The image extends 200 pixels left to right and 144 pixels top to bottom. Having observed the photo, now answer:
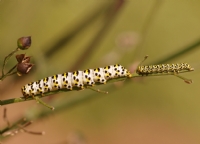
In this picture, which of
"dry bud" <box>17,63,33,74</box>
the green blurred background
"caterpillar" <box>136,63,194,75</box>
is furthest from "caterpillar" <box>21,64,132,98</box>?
the green blurred background

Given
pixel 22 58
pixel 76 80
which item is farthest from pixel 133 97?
pixel 22 58

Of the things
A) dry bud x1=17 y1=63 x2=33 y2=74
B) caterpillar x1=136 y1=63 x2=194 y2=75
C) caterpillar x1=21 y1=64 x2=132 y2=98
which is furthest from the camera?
caterpillar x1=21 y1=64 x2=132 y2=98

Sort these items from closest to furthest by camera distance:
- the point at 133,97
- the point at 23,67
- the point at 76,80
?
the point at 23,67 → the point at 76,80 → the point at 133,97

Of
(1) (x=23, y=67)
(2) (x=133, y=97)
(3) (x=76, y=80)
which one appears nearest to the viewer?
(1) (x=23, y=67)

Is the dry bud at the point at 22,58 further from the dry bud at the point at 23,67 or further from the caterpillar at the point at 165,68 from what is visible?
the caterpillar at the point at 165,68

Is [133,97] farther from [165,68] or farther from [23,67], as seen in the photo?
[23,67]

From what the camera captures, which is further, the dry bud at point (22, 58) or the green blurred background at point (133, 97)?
the green blurred background at point (133, 97)

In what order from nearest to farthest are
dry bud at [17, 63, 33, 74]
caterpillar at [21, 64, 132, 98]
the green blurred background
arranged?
dry bud at [17, 63, 33, 74] → caterpillar at [21, 64, 132, 98] → the green blurred background

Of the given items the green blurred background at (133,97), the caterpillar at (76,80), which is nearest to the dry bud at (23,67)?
the caterpillar at (76,80)

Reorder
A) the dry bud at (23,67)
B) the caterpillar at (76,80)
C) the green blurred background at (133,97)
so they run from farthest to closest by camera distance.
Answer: the green blurred background at (133,97) → the caterpillar at (76,80) → the dry bud at (23,67)

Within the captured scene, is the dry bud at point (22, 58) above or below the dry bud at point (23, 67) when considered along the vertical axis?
above

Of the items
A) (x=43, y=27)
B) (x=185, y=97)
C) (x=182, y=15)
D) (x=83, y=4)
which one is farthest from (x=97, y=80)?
(x=182, y=15)

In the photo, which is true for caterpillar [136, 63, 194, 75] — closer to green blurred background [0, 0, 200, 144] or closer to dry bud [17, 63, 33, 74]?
dry bud [17, 63, 33, 74]
